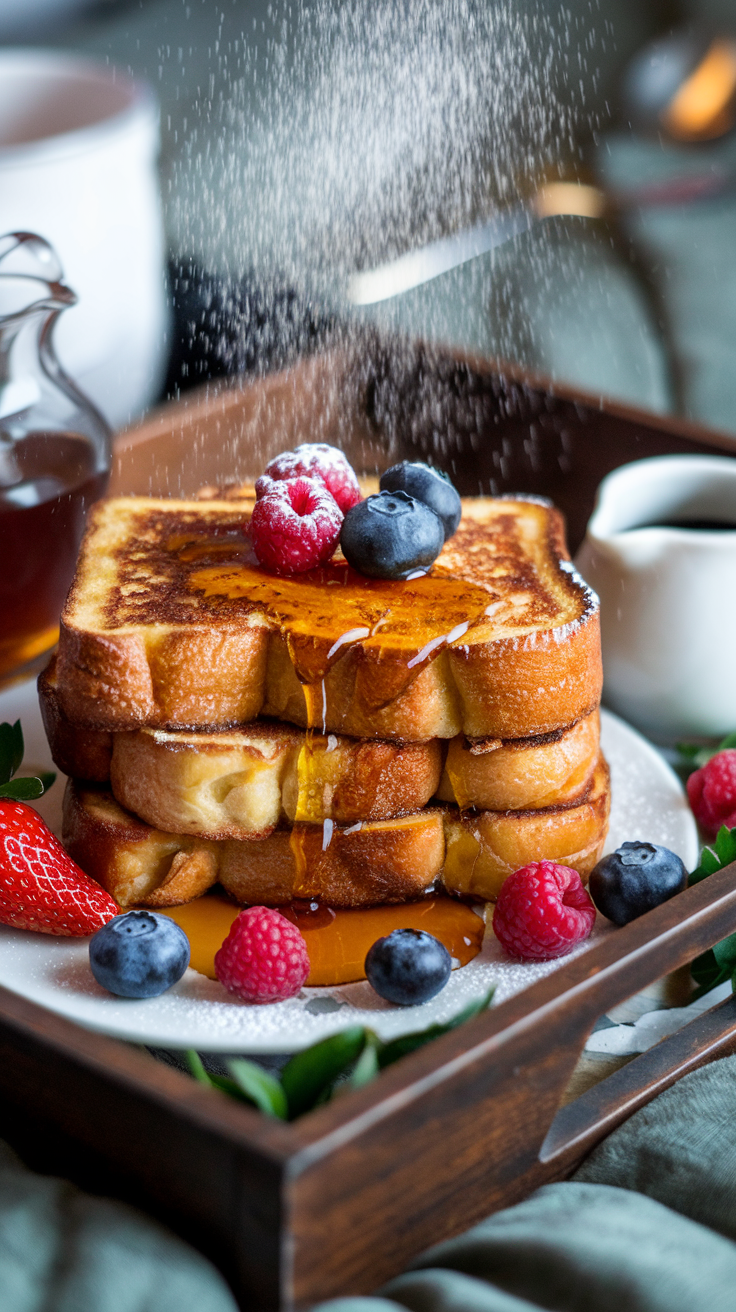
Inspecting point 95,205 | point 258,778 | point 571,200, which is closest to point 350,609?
point 258,778

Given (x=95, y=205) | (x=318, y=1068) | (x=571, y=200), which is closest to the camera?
(x=318, y=1068)

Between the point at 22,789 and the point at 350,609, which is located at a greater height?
the point at 350,609

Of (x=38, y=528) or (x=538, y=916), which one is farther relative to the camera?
(x=38, y=528)

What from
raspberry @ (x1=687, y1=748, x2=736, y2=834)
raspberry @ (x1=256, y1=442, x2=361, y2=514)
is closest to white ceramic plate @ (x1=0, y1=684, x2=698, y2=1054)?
raspberry @ (x1=687, y1=748, x2=736, y2=834)

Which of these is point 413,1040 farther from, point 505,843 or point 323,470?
point 323,470

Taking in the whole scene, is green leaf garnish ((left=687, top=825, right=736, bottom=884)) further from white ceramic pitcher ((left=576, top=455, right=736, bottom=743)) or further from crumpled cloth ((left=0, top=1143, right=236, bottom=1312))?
crumpled cloth ((left=0, top=1143, right=236, bottom=1312))

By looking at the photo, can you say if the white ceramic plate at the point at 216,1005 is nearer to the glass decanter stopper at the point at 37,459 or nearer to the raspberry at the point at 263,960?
the raspberry at the point at 263,960

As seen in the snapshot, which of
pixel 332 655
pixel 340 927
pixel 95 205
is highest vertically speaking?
pixel 95 205
